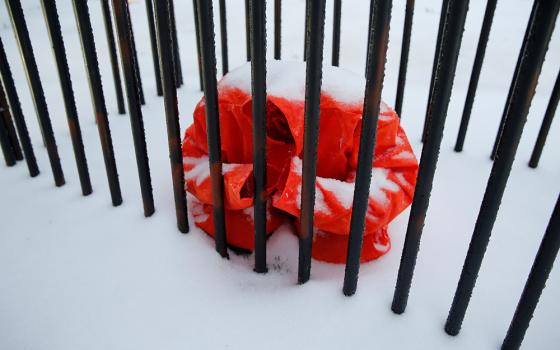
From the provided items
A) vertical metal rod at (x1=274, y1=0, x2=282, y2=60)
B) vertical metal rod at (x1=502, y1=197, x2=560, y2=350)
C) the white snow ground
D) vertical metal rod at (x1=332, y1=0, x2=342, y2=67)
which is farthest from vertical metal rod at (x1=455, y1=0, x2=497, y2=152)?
vertical metal rod at (x1=502, y1=197, x2=560, y2=350)

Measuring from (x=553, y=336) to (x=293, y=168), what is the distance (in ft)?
1.87

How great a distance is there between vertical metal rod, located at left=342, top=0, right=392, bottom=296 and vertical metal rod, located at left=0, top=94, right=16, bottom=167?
1.04m

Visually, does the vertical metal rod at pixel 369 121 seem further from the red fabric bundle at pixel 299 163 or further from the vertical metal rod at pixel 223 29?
the vertical metal rod at pixel 223 29

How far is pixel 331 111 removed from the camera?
2.85 feet

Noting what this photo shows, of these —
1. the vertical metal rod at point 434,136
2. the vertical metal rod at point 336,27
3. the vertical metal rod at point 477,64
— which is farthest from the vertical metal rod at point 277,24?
the vertical metal rod at point 434,136

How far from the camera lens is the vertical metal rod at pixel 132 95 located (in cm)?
81

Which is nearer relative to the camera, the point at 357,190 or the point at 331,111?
the point at 357,190

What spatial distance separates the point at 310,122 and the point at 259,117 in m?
0.10

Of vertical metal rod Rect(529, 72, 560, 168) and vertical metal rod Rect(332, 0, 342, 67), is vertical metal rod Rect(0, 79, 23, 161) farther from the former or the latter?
vertical metal rod Rect(529, 72, 560, 168)

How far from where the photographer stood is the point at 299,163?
2.77 feet

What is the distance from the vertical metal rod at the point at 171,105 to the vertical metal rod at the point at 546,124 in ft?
3.12

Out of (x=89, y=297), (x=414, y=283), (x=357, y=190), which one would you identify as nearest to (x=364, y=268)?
(x=414, y=283)

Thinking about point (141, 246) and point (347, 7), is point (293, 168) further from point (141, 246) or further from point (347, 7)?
point (347, 7)

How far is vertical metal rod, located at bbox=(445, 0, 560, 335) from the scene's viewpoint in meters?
0.51
